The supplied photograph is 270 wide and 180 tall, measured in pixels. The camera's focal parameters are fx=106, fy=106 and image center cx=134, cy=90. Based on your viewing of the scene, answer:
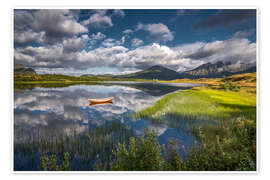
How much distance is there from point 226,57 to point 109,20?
6920mm

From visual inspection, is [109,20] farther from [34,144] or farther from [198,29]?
[34,144]

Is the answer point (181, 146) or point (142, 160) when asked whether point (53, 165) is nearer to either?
point (142, 160)

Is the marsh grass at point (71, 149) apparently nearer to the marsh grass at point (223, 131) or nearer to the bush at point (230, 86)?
the marsh grass at point (223, 131)

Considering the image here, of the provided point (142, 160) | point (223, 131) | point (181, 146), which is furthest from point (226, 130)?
point (142, 160)

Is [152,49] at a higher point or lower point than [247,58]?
higher

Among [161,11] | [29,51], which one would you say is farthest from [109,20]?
[29,51]

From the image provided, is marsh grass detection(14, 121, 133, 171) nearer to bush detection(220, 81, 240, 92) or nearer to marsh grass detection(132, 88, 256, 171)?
marsh grass detection(132, 88, 256, 171)

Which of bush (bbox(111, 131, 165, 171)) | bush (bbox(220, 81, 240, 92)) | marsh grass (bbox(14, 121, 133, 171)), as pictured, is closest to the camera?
bush (bbox(111, 131, 165, 171))

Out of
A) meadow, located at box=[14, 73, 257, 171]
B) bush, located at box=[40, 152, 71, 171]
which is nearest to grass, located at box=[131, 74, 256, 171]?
meadow, located at box=[14, 73, 257, 171]

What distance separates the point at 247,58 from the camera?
505 cm

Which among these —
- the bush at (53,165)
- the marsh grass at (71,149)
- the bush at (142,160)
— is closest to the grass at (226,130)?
the bush at (142,160)

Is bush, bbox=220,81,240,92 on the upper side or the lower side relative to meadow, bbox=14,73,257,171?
upper

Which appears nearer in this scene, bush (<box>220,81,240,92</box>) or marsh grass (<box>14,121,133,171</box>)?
marsh grass (<box>14,121,133,171</box>)

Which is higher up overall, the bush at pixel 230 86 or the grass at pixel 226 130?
the bush at pixel 230 86
